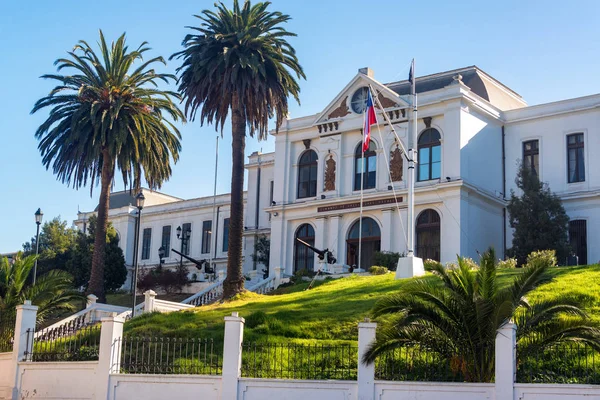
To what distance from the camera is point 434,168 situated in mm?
45156

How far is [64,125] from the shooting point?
133 feet

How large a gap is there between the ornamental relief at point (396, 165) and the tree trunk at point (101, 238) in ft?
48.5

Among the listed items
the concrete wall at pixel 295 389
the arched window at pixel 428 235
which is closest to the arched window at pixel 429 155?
the arched window at pixel 428 235

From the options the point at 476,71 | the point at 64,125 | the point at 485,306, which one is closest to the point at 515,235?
the point at 476,71

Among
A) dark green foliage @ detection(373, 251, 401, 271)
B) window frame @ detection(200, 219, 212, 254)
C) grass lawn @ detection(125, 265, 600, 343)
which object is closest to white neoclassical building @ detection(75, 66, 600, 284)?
dark green foliage @ detection(373, 251, 401, 271)

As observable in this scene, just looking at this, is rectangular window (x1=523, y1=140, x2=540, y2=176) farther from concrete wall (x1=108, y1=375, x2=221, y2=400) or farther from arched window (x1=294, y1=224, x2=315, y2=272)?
concrete wall (x1=108, y1=375, x2=221, y2=400)

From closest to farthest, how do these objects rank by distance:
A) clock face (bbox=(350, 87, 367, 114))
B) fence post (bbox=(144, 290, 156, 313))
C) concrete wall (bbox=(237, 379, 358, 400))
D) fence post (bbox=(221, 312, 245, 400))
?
concrete wall (bbox=(237, 379, 358, 400)) < fence post (bbox=(221, 312, 245, 400)) < fence post (bbox=(144, 290, 156, 313)) < clock face (bbox=(350, 87, 367, 114))

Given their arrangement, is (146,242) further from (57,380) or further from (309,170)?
(57,380)

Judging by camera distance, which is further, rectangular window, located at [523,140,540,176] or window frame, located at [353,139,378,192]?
window frame, located at [353,139,378,192]

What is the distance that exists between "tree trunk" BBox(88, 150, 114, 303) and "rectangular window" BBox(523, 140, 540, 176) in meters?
21.7

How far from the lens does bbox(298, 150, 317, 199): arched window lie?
5009 cm

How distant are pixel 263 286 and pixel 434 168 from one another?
35.0 feet

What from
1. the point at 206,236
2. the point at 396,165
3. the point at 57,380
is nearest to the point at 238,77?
the point at 396,165

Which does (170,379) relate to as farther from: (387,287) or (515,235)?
(515,235)
